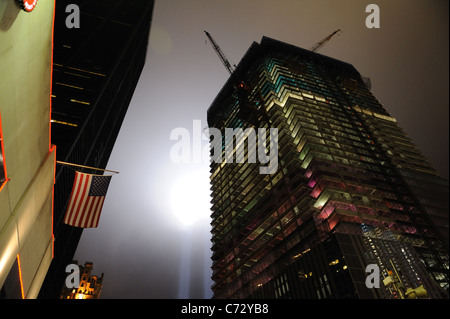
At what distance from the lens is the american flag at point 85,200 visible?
14.5m

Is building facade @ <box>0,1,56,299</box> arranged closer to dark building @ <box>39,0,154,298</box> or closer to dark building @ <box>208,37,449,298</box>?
dark building @ <box>39,0,154,298</box>

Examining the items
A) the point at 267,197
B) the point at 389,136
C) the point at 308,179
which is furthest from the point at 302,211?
the point at 389,136

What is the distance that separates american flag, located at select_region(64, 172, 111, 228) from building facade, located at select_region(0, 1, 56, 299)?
190 centimetres

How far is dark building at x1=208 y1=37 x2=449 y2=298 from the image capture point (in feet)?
171

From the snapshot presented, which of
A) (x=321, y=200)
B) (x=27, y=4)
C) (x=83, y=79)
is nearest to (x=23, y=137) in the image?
(x=27, y=4)

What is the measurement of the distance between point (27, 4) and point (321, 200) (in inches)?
2456

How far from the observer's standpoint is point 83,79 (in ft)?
206

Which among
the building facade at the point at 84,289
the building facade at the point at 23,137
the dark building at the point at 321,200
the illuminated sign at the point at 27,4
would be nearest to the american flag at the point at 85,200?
the building facade at the point at 23,137

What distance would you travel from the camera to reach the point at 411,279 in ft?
169

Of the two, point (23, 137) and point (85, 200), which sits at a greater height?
point (23, 137)

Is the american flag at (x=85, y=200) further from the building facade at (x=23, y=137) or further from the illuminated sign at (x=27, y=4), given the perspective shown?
the illuminated sign at (x=27, y=4)

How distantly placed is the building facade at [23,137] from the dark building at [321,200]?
43.8 metres

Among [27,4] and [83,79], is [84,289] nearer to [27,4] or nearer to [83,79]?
[83,79]

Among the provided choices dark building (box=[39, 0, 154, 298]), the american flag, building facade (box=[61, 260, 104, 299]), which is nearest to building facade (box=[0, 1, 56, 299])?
the american flag
